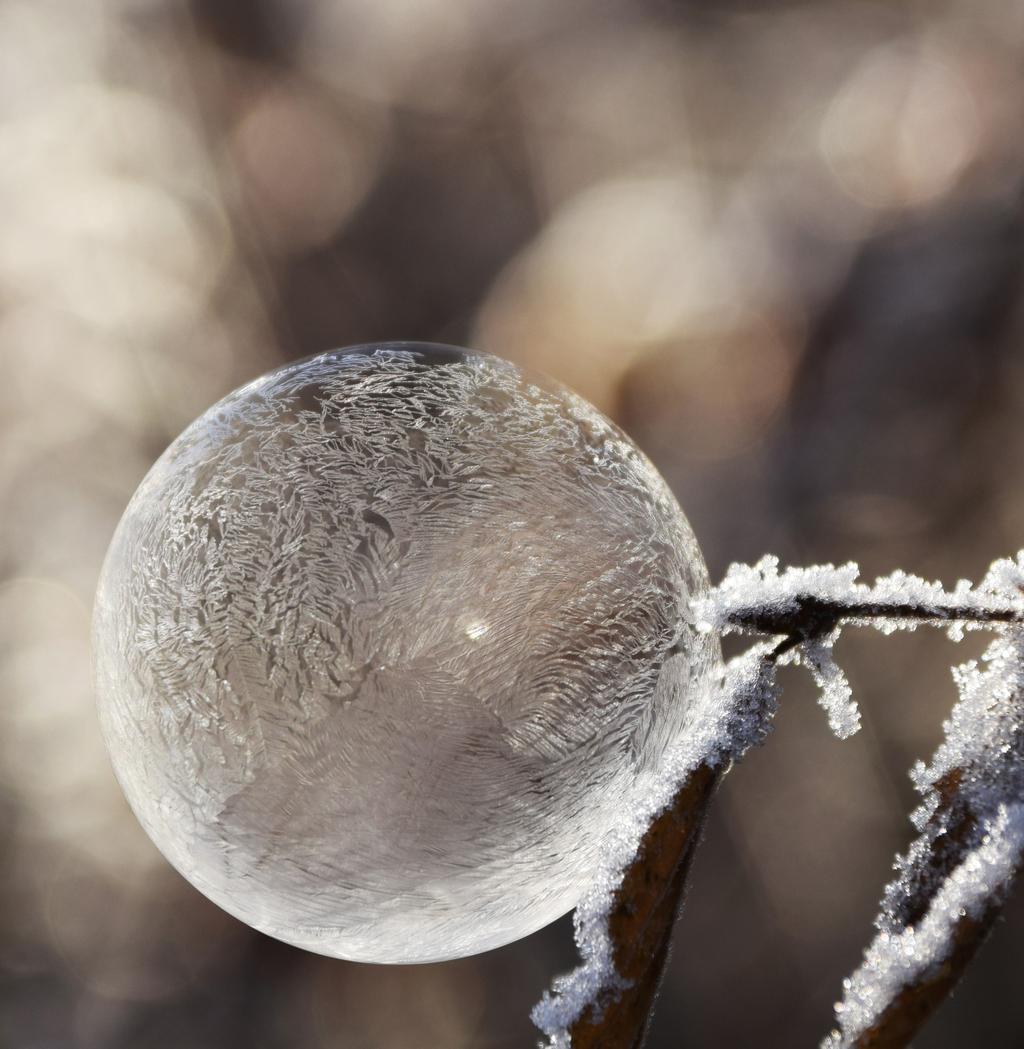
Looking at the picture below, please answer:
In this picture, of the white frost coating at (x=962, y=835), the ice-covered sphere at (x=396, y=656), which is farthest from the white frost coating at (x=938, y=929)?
the ice-covered sphere at (x=396, y=656)

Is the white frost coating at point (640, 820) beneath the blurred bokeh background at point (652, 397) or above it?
beneath

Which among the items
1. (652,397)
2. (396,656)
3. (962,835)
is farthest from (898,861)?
(652,397)

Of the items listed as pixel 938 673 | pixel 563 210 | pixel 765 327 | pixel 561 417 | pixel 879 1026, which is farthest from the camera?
pixel 563 210

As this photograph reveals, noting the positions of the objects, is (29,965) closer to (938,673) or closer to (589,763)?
(938,673)

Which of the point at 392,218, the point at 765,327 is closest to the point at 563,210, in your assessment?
the point at 392,218

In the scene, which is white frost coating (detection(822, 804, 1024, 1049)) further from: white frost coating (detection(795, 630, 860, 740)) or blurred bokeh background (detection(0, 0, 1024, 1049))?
blurred bokeh background (detection(0, 0, 1024, 1049))

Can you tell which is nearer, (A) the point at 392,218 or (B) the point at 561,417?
(B) the point at 561,417

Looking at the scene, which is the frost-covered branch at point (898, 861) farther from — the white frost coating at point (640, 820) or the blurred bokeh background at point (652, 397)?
the blurred bokeh background at point (652, 397)
